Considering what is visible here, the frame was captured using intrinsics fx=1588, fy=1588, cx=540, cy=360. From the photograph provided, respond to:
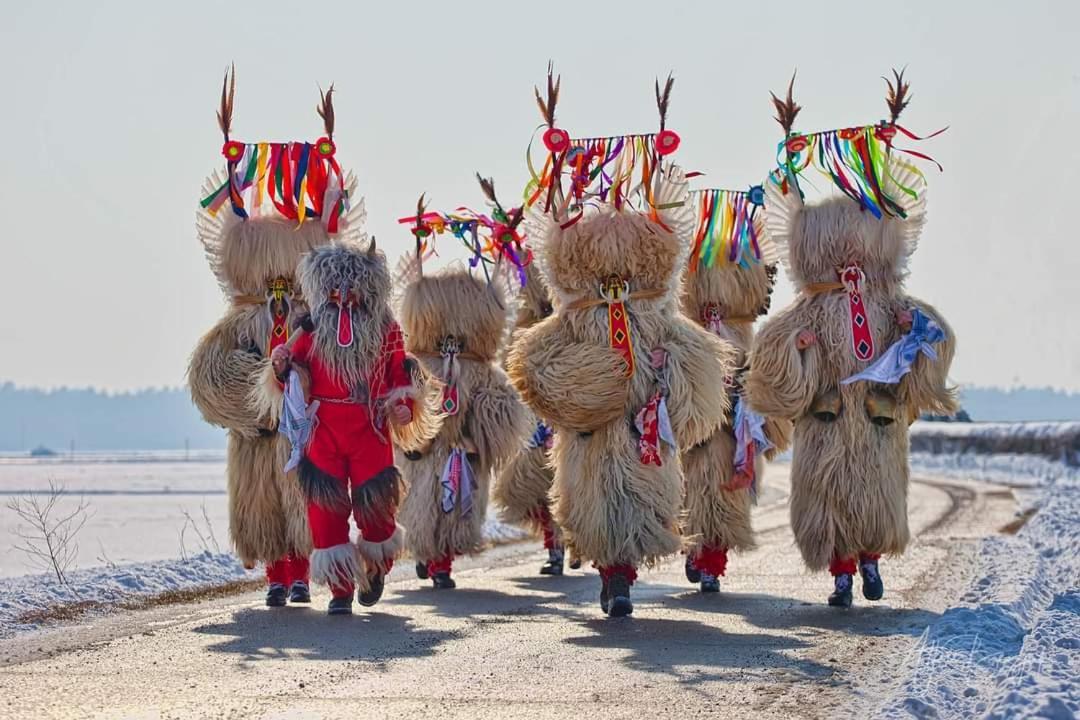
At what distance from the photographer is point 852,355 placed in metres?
10.6

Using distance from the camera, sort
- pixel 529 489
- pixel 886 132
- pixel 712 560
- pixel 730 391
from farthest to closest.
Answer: pixel 529 489
pixel 730 391
pixel 712 560
pixel 886 132

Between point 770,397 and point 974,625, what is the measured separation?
8.82ft

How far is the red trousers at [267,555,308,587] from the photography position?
420 inches

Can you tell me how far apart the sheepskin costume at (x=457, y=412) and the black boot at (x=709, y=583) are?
1930mm

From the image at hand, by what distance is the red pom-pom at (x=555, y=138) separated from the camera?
1037 centimetres

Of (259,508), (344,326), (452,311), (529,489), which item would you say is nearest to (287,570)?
(259,508)

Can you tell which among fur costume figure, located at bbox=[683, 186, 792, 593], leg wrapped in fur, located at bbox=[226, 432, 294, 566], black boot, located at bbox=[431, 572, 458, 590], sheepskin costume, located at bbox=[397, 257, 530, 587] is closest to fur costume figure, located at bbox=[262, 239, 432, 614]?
leg wrapped in fur, located at bbox=[226, 432, 294, 566]

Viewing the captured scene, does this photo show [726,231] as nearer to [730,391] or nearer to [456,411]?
[730,391]

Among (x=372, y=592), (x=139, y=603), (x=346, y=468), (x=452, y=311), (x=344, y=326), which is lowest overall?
(x=139, y=603)

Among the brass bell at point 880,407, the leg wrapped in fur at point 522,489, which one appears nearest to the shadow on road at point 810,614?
the brass bell at point 880,407

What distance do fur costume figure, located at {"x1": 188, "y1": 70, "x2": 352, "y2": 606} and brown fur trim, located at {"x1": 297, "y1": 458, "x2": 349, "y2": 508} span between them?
535mm

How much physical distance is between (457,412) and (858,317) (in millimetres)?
3484

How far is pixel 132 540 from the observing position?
1752cm

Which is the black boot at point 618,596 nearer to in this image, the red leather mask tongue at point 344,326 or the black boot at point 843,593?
the black boot at point 843,593
